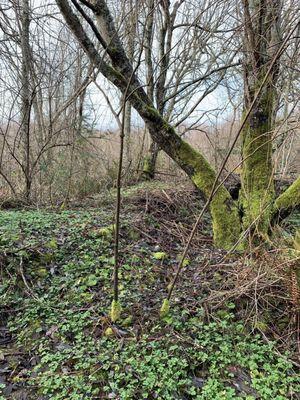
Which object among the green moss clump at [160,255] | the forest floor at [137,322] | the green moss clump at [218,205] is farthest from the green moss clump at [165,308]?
the green moss clump at [218,205]

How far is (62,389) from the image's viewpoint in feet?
6.46

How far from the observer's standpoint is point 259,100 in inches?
131

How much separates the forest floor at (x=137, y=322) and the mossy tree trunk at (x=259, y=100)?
604 mm

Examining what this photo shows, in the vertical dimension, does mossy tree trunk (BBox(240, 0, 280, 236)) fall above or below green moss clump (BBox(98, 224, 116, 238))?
above

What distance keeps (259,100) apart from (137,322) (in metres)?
2.45

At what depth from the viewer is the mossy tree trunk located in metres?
3.27

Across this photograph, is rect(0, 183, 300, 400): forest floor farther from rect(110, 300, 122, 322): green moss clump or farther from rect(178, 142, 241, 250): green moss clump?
rect(178, 142, 241, 250): green moss clump

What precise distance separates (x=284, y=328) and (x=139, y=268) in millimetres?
1375

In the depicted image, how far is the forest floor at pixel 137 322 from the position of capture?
202 cm

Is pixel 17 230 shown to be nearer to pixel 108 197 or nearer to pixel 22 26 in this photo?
pixel 108 197

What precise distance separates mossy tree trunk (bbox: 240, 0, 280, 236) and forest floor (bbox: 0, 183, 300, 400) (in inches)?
23.8

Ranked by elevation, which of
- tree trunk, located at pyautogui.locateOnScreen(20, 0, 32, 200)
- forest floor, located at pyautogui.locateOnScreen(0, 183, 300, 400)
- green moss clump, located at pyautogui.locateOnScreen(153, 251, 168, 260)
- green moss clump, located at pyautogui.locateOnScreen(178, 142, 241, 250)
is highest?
tree trunk, located at pyautogui.locateOnScreen(20, 0, 32, 200)

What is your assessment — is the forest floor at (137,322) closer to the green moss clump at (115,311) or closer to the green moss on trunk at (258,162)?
the green moss clump at (115,311)

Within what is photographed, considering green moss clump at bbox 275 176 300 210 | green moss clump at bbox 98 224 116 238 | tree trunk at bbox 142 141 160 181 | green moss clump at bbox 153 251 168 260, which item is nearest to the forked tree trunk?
green moss clump at bbox 275 176 300 210
